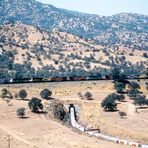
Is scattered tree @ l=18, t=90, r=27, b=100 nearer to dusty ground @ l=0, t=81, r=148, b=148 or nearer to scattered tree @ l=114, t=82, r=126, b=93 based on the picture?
dusty ground @ l=0, t=81, r=148, b=148

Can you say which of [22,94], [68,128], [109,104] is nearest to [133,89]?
[109,104]

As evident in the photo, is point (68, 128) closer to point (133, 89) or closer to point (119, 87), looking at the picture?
point (133, 89)

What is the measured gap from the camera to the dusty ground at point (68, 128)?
256 ft

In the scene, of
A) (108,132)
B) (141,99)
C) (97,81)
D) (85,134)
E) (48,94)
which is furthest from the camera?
(97,81)

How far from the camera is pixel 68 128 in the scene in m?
90.2

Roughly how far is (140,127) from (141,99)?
84.9ft

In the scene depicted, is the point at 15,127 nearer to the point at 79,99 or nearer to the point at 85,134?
the point at 85,134

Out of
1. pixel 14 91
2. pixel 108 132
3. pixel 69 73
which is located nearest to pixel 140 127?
pixel 108 132

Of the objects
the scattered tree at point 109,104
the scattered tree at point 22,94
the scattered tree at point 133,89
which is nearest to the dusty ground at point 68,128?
the scattered tree at point 109,104

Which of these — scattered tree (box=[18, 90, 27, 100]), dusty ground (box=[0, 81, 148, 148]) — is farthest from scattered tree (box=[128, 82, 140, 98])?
scattered tree (box=[18, 90, 27, 100])

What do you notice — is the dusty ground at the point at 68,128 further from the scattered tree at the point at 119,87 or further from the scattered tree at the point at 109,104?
the scattered tree at the point at 119,87

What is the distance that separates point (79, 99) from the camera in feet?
425

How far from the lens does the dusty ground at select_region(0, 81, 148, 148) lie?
256 ft

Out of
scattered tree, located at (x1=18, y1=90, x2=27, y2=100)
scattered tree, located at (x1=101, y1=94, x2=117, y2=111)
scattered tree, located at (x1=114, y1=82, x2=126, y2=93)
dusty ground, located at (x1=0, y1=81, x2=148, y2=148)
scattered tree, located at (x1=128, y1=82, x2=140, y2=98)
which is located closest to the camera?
dusty ground, located at (x1=0, y1=81, x2=148, y2=148)
